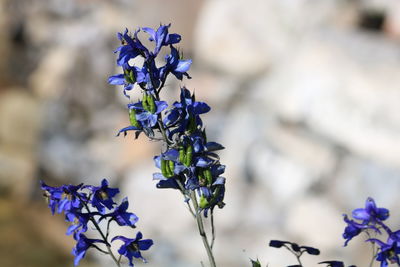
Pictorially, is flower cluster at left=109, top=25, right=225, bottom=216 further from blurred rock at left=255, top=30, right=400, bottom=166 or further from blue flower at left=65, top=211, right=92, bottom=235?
blurred rock at left=255, top=30, right=400, bottom=166

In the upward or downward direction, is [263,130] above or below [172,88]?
below

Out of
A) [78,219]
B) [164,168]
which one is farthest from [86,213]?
[164,168]

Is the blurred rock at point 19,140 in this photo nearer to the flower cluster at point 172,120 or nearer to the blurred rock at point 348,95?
the blurred rock at point 348,95

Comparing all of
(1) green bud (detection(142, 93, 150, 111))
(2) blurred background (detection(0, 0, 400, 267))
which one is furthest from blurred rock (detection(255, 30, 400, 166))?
(1) green bud (detection(142, 93, 150, 111))

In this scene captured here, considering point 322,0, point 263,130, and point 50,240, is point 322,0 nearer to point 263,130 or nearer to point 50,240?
point 263,130

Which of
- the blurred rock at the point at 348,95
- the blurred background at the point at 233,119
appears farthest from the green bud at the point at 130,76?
the blurred rock at the point at 348,95

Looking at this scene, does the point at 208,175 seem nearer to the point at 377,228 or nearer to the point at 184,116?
the point at 184,116

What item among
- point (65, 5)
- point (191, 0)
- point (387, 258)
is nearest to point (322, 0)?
point (191, 0)
